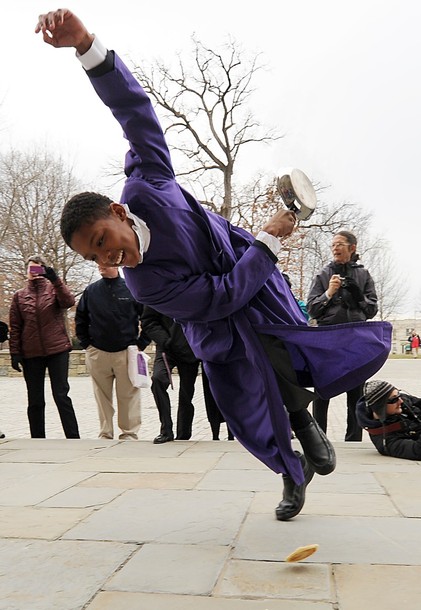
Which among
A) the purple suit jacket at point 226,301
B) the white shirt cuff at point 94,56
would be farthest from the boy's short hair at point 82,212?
the white shirt cuff at point 94,56

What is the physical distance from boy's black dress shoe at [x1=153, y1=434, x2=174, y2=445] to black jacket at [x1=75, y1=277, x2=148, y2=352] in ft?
3.30

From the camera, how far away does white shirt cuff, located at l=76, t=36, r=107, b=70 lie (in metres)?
2.57

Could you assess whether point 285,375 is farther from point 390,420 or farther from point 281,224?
point 390,420

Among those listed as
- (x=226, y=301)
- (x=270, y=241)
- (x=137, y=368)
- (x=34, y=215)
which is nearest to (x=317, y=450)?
(x=226, y=301)

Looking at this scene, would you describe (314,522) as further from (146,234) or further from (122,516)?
(146,234)

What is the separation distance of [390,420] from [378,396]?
265 mm

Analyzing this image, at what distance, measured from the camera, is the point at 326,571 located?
245cm

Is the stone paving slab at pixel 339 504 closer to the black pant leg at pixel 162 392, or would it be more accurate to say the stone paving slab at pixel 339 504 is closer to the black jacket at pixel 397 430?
the black jacket at pixel 397 430

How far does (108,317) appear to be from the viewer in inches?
269

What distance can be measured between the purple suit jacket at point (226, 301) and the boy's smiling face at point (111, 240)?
0.32ft

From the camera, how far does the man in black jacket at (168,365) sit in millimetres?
6465

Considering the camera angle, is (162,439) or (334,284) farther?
(162,439)

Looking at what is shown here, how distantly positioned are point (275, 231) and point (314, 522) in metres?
1.42

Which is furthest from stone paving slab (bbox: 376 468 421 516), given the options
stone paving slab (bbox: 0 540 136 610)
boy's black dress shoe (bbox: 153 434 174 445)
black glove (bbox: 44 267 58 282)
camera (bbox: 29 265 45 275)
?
camera (bbox: 29 265 45 275)
